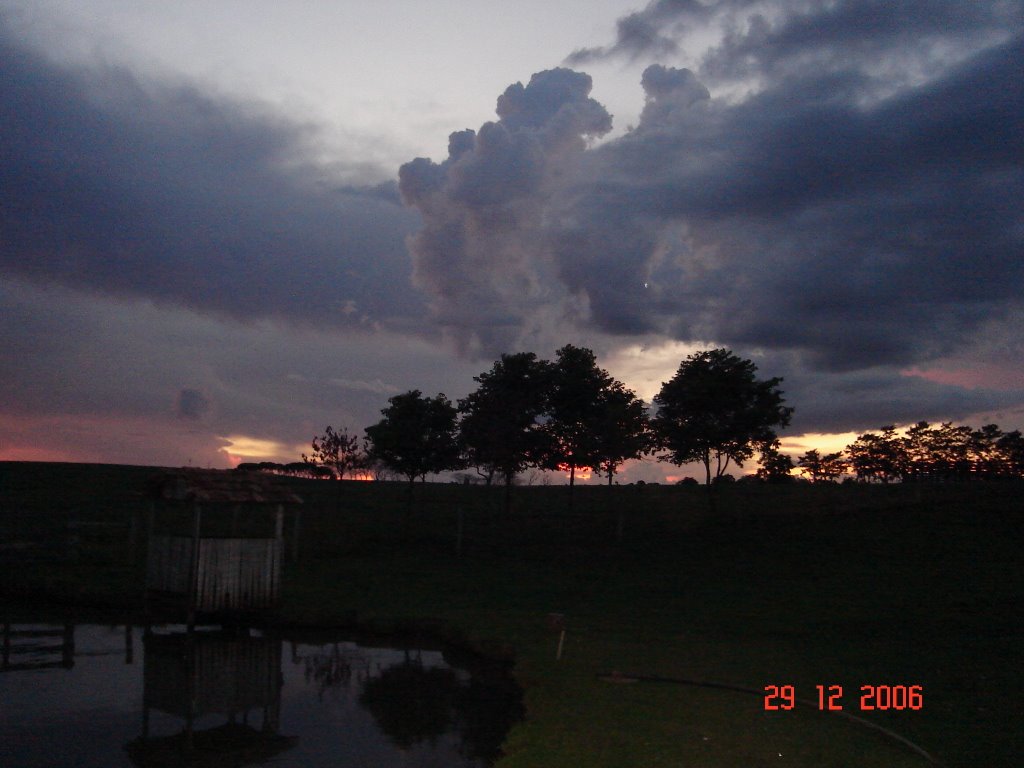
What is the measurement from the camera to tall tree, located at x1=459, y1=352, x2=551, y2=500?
164 ft

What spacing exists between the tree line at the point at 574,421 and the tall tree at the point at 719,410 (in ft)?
0.19

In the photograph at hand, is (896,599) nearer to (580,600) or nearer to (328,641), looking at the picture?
(580,600)

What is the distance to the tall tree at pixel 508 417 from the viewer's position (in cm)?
4984

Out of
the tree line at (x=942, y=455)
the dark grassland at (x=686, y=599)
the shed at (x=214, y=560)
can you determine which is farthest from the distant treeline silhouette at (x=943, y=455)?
the shed at (x=214, y=560)

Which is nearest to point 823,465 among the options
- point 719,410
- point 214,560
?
point 719,410

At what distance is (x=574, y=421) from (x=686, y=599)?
80.4 ft

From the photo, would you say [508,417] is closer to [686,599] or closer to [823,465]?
[686,599]

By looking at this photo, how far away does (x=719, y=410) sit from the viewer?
48.8 m

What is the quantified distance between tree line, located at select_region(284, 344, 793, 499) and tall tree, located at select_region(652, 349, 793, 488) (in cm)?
6

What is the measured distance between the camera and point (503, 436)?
49.7m
